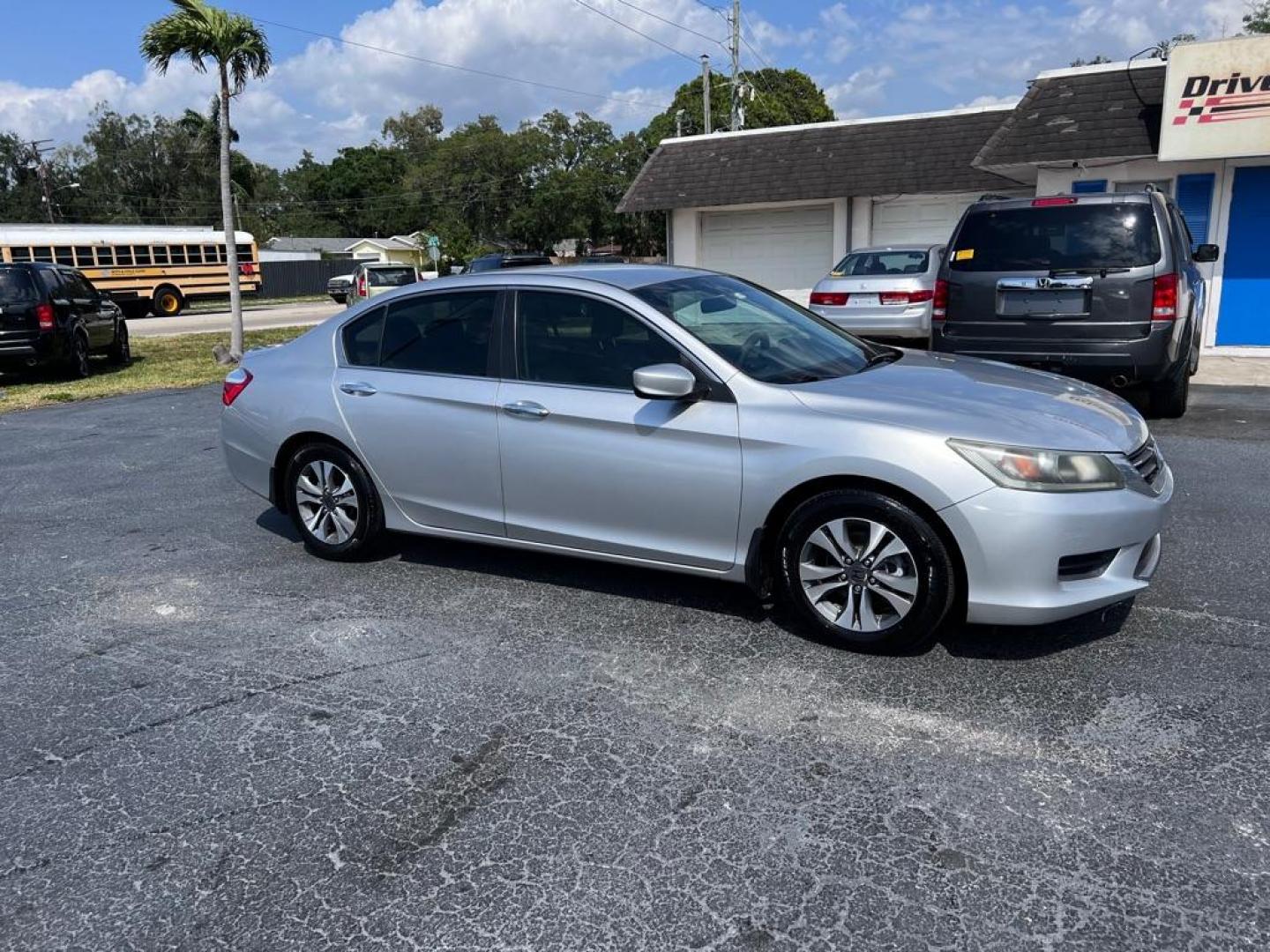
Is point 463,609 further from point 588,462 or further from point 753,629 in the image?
point 753,629

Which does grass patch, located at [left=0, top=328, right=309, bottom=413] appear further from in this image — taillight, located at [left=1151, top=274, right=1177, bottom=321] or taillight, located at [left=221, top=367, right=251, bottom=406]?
taillight, located at [left=1151, top=274, right=1177, bottom=321]

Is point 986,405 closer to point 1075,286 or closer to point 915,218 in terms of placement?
point 1075,286

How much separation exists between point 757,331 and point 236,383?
10.0 ft

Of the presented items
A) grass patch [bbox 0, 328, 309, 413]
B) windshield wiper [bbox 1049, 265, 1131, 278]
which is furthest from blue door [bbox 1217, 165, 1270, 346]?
grass patch [bbox 0, 328, 309, 413]

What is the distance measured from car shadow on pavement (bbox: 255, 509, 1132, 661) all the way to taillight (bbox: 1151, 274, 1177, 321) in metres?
3.98

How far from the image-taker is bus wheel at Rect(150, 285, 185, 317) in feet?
109

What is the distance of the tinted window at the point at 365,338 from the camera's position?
522 cm

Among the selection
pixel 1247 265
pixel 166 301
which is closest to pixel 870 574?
pixel 1247 265

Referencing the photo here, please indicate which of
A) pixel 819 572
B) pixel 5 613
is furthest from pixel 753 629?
pixel 5 613

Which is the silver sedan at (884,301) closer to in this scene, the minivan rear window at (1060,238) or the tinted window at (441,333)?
the minivan rear window at (1060,238)

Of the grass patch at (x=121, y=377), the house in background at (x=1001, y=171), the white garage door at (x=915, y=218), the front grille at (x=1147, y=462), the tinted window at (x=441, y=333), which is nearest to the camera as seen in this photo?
the front grille at (x=1147, y=462)

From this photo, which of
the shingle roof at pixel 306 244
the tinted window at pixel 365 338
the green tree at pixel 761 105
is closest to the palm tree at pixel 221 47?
the tinted window at pixel 365 338

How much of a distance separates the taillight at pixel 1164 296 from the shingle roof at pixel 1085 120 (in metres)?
7.00

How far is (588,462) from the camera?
173 inches
